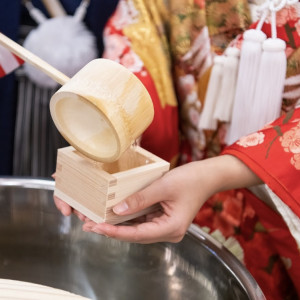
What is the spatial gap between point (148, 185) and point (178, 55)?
36cm

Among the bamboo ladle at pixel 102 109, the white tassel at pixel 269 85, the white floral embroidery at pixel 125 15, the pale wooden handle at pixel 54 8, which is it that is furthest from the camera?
the pale wooden handle at pixel 54 8

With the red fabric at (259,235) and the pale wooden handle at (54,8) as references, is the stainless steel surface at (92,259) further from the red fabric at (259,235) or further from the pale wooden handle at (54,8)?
the pale wooden handle at (54,8)

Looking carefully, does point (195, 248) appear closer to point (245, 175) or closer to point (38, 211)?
point (245, 175)

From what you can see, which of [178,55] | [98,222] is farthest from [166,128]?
[98,222]

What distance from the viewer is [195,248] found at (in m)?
0.70

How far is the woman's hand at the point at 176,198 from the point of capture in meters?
0.61

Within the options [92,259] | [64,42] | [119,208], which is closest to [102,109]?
[119,208]

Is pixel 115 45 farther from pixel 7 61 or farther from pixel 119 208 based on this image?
pixel 119 208

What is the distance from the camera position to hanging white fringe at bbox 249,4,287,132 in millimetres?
821

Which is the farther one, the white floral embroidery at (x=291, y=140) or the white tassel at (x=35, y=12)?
the white tassel at (x=35, y=12)

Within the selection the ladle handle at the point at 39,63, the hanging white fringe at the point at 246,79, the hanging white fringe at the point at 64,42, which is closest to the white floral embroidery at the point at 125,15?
the hanging white fringe at the point at 64,42

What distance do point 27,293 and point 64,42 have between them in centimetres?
59

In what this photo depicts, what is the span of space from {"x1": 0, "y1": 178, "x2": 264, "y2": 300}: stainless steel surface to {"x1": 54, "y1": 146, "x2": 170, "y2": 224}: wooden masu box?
10 centimetres

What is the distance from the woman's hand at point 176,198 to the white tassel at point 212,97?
0.55 feet
